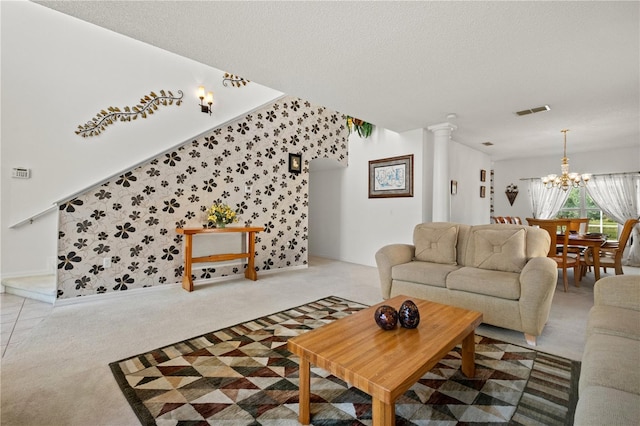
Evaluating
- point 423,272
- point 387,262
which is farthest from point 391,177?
point 423,272

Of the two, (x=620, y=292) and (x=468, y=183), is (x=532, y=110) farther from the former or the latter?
(x=620, y=292)

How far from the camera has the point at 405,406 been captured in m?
1.55

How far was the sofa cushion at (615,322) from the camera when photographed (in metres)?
1.43

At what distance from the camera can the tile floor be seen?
2.35 meters

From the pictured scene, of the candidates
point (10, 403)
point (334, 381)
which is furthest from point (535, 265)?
point (10, 403)

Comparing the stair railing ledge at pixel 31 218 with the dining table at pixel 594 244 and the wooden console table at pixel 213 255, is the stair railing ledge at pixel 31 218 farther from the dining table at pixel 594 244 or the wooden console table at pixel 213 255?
the dining table at pixel 594 244

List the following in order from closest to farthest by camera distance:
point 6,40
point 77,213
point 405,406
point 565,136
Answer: point 405,406, point 77,213, point 6,40, point 565,136

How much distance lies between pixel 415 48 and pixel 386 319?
7.00ft

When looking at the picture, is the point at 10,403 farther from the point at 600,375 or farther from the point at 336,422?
the point at 600,375

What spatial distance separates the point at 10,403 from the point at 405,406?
82.1 inches

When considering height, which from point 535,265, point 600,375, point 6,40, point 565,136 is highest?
point 6,40

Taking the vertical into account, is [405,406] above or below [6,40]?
below

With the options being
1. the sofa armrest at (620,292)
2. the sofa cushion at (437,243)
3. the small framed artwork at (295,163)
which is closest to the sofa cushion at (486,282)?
the sofa cushion at (437,243)

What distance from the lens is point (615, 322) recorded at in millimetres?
1529
